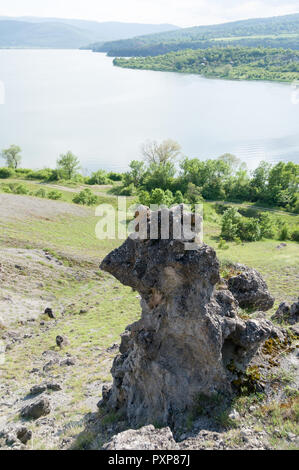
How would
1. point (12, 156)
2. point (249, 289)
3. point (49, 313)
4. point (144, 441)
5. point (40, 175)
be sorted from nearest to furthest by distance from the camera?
point (144, 441)
point (249, 289)
point (49, 313)
point (40, 175)
point (12, 156)

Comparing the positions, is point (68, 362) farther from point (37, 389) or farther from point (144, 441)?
point (144, 441)

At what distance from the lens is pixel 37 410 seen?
32.9 feet

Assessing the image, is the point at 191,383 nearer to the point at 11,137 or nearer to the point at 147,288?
the point at 147,288

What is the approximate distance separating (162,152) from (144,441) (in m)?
79.2

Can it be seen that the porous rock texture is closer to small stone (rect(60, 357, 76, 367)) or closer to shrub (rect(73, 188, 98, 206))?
small stone (rect(60, 357, 76, 367))

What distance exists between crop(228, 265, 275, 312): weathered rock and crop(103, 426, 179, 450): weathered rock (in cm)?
636

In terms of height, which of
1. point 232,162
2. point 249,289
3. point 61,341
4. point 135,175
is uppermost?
point 232,162

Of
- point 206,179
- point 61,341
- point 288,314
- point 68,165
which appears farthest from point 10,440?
point 68,165

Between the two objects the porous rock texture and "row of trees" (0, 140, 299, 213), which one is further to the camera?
"row of trees" (0, 140, 299, 213)

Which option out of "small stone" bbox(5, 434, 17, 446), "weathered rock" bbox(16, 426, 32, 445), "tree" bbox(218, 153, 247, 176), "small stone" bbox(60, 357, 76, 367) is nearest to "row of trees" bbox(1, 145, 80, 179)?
"tree" bbox(218, 153, 247, 176)

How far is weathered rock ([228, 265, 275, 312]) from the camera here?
1241 cm

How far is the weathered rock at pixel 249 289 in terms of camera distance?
1241cm

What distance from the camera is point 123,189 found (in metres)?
70.5
